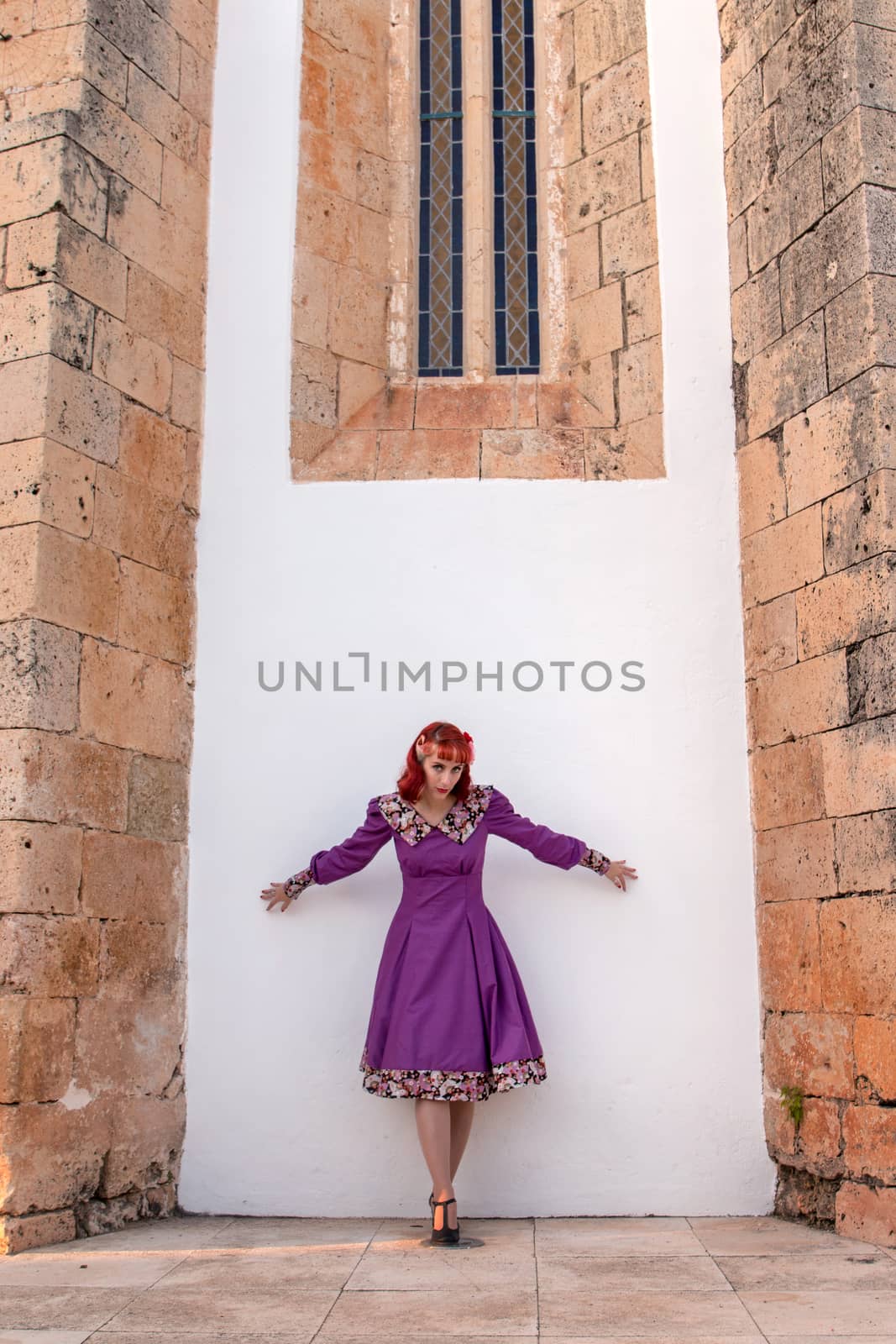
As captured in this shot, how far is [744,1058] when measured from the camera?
4074 mm

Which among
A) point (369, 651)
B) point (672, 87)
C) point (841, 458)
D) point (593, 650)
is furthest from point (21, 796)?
point (672, 87)

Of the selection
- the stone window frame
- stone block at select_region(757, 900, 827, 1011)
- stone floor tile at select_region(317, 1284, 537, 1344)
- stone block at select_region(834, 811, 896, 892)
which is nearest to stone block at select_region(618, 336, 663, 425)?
the stone window frame

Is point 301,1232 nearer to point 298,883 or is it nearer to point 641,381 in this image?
point 298,883

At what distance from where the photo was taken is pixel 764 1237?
3617 millimetres

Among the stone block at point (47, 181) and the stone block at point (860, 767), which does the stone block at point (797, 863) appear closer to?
the stone block at point (860, 767)

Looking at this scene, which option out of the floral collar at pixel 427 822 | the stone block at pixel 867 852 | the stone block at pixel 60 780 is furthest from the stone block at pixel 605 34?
the stone block at pixel 60 780

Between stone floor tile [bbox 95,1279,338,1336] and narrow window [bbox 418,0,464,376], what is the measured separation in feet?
10.7

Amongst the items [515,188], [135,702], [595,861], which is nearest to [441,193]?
[515,188]

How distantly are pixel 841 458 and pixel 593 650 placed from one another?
100 centimetres

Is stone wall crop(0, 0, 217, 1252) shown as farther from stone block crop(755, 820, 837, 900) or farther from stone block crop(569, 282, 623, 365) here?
stone block crop(755, 820, 837, 900)

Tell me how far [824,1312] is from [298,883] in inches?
75.2

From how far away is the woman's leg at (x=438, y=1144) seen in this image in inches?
140

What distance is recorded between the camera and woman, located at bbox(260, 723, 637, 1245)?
3695mm

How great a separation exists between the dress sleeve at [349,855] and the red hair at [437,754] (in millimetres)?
130
